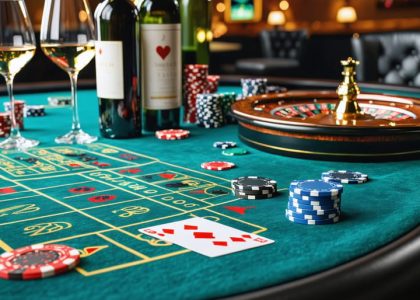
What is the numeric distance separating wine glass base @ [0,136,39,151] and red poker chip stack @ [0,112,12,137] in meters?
0.13

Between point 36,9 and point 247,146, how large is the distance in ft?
33.6

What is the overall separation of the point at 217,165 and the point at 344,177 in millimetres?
343

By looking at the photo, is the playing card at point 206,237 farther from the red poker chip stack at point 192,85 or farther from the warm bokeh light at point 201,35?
the warm bokeh light at point 201,35

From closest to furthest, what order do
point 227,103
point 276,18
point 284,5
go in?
point 227,103
point 276,18
point 284,5

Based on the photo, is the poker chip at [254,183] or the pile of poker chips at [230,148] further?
the pile of poker chips at [230,148]

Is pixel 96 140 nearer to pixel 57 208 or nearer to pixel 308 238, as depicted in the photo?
pixel 57 208

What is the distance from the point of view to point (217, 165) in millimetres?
1622

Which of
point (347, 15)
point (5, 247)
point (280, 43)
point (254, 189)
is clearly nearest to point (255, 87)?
point (254, 189)

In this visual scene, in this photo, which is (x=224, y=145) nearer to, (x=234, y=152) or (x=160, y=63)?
(x=234, y=152)

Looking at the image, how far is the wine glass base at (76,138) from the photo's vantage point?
198 cm

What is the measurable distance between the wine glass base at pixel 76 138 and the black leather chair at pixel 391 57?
10.3 feet

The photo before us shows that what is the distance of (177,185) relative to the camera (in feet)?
4.75

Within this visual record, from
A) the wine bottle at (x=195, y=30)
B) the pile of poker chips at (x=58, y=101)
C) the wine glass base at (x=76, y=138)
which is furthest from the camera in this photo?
the pile of poker chips at (x=58, y=101)

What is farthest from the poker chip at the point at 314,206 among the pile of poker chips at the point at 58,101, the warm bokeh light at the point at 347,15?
the warm bokeh light at the point at 347,15
